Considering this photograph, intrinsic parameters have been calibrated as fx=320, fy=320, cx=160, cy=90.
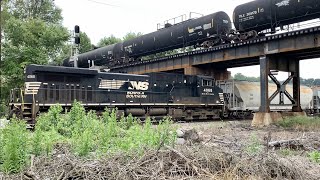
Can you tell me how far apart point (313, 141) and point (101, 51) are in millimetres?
27525

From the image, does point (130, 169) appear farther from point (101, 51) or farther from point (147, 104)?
point (101, 51)

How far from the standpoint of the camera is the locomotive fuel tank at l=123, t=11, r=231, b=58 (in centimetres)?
2181

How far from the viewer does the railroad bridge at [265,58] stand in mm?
17678

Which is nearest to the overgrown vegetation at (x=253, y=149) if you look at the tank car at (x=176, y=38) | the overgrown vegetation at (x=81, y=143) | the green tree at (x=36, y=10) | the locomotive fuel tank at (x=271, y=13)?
the overgrown vegetation at (x=81, y=143)

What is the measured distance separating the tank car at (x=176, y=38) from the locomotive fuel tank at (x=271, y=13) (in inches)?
49.6

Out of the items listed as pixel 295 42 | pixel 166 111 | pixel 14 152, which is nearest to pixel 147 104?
pixel 166 111

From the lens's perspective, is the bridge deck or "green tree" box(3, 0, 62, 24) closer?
the bridge deck

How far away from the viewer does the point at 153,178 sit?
395 centimetres

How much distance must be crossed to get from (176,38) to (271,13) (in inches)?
313

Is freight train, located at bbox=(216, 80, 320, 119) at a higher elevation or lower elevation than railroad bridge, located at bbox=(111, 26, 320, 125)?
lower

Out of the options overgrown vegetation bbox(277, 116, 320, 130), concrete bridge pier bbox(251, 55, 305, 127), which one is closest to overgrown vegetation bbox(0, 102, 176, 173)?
overgrown vegetation bbox(277, 116, 320, 130)

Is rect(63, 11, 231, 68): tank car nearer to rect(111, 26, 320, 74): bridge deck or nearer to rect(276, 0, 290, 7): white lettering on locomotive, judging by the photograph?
rect(111, 26, 320, 74): bridge deck

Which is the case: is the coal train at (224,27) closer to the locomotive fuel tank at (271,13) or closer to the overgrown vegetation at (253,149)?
the locomotive fuel tank at (271,13)

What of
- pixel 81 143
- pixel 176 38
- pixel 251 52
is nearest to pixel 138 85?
pixel 176 38
